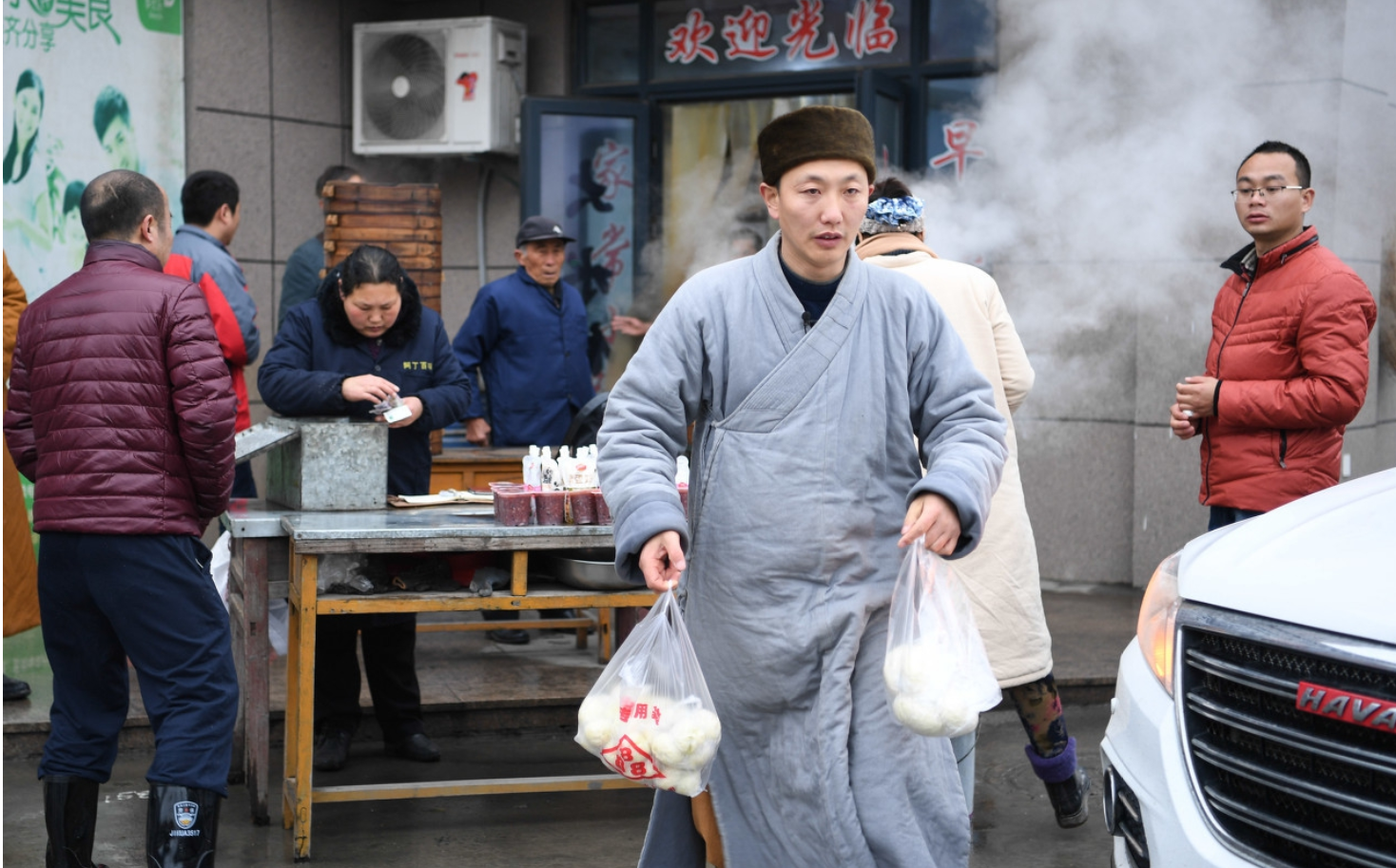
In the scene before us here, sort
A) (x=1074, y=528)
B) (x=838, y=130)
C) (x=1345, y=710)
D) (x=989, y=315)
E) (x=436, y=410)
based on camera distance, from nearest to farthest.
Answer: (x=1345, y=710), (x=838, y=130), (x=989, y=315), (x=436, y=410), (x=1074, y=528)

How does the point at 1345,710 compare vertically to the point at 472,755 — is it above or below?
above

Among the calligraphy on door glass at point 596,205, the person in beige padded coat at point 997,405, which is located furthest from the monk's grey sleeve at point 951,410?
the calligraphy on door glass at point 596,205

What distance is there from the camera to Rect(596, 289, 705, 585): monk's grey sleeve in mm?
2961

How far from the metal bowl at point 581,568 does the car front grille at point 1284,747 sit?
7.01 ft

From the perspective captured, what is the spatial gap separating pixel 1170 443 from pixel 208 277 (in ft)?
17.3

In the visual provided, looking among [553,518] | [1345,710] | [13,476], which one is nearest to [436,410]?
[553,518]

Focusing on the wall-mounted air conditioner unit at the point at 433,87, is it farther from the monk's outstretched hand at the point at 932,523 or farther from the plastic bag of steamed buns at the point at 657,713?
the monk's outstretched hand at the point at 932,523

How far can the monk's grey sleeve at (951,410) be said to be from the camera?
299 cm

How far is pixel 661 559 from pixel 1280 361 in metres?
2.97

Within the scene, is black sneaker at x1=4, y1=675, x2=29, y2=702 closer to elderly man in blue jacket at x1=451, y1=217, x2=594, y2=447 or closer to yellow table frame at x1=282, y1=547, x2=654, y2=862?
yellow table frame at x1=282, y1=547, x2=654, y2=862

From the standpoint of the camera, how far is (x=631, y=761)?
2.91 metres

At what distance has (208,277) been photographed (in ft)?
→ 20.5

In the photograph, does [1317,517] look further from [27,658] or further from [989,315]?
[27,658]

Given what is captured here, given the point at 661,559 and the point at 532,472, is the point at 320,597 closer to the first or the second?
the point at 532,472
